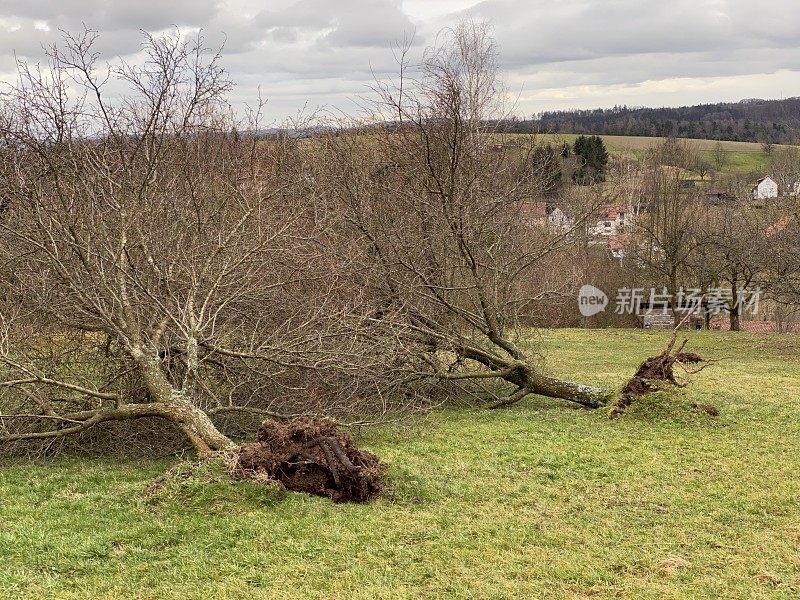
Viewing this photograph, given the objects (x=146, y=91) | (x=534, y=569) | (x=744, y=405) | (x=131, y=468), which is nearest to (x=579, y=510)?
(x=534, y=569)

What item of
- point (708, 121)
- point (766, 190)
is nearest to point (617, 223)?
point (766, 190)

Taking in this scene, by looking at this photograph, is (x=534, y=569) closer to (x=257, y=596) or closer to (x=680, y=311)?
(x=257, y=596)

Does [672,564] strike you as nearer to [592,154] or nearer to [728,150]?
[592,154]

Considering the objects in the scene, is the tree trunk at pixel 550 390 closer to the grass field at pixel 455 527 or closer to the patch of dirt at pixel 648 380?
the patch of dirt at pixel 648 380

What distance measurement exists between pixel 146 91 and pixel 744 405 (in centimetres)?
860

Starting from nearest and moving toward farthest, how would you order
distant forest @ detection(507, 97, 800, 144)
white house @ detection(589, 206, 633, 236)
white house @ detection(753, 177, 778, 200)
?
1. white house @ detection(753, 177, 778, 200)
2. white house @ detection(589, 206, 633, 236)
3. distant forest @ detection(507, 97, 800, 144)

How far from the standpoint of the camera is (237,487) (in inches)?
210

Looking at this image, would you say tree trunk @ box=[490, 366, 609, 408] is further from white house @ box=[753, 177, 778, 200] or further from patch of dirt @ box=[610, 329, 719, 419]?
white house @ box=[753, 177, 778, 200]

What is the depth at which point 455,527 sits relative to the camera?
5.05m

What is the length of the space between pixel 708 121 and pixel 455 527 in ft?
256

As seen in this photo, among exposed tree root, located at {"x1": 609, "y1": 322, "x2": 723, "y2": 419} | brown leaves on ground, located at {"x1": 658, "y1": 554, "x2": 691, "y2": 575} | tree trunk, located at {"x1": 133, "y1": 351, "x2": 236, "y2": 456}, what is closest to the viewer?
brown leaves on ground, located at {"x1": 658, "y1": 554, "x2": 691, "y2": 575}

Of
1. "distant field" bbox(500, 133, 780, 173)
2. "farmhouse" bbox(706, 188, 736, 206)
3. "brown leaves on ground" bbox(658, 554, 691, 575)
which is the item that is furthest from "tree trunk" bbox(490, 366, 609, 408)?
"distant field" bbox(500, 133, 780, 173)

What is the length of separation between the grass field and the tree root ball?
0.17m

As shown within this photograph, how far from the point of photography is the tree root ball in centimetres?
554
